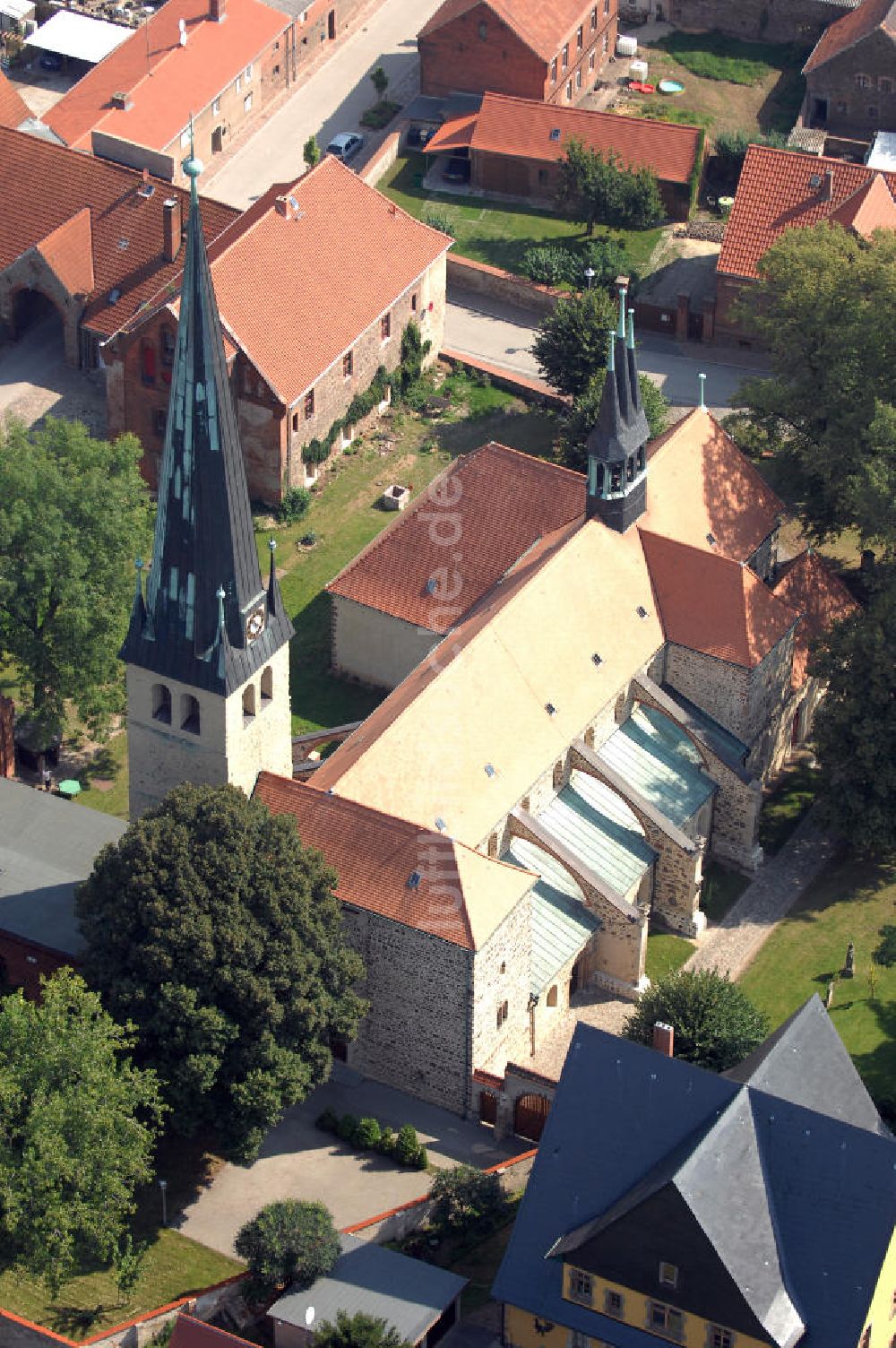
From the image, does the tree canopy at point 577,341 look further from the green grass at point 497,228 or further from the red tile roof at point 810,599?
the red tile roof at point 810,599

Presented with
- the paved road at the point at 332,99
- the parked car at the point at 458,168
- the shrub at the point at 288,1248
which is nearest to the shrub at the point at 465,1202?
the shrub at the point at 288,1248

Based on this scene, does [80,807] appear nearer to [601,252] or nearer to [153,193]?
[153,193]

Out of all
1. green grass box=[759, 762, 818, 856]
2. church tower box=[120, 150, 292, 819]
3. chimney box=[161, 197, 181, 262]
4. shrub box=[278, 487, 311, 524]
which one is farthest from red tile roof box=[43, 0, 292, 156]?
church tower box=[120, 150, 292, 819]

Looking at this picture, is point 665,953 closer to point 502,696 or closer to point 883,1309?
point 502,696

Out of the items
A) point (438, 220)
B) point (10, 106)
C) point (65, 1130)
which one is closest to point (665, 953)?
point (65, 1130)

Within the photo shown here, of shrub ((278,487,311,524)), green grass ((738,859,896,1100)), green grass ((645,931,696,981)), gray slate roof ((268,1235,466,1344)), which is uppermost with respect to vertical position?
shrub ((278,487,311,524))

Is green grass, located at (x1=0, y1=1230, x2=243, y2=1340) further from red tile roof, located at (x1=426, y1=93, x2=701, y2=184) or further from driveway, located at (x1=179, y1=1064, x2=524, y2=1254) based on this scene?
red tile roof, located at (x1=426, y1=93, x2=701, y2=184)
